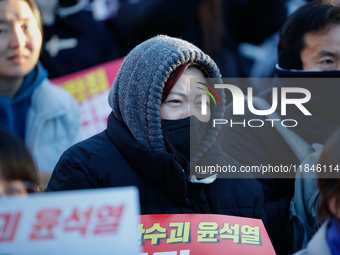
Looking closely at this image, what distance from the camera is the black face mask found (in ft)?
6.89

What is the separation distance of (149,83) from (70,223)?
1.01 metres

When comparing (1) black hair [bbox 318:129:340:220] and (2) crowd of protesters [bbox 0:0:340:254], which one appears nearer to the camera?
(1) black hair [bbox 318:129:340:220]

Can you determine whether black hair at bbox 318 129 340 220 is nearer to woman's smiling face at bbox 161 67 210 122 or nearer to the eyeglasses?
woman's smiling face at bbox 161 67 210 122

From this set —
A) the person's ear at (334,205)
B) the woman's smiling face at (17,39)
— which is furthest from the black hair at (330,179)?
the woman's smiling face at (17,39)

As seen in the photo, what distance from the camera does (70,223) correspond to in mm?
1178

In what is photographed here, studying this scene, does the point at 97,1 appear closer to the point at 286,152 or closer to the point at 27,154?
the point at 286,152

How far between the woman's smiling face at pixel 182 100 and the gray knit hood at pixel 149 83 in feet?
0.26

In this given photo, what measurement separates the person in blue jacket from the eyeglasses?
1490 mm

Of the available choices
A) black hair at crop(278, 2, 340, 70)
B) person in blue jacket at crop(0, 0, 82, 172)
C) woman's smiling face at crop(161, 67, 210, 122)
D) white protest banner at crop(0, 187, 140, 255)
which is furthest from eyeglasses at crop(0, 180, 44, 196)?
black hair at crop(278, 2, 340, 70)

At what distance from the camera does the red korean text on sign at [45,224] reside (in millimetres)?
1152

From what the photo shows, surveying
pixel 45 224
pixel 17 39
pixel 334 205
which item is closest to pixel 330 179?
pixel 334 205

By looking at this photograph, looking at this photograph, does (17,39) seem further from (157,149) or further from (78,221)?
(78,221)

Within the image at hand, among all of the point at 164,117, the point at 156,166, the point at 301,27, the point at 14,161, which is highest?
the point at 301,27

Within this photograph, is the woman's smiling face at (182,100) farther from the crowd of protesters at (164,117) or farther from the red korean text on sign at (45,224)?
the red korean text on sign at (45,224)
